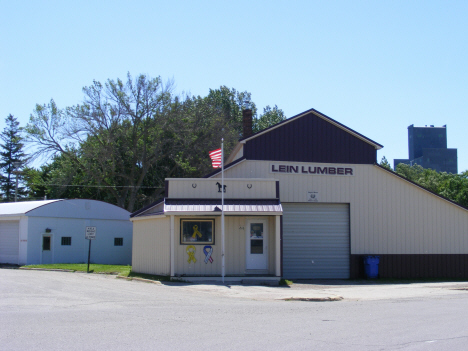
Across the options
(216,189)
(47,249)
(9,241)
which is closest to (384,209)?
(216,189)

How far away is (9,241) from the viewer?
109ft

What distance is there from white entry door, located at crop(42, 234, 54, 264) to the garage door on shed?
16.5 metres

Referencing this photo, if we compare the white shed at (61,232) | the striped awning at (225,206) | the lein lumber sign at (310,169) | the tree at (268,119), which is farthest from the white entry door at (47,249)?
the tree at (268,119)

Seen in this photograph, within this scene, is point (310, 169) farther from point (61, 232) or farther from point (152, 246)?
point (61, 232)

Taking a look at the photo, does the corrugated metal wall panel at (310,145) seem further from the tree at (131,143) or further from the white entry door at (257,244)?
the tree at (131,143)

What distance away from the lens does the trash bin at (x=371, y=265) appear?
79.0 feet

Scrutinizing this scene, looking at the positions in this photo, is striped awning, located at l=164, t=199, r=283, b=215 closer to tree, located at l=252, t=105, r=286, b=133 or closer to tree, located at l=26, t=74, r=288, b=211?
tree, located at l=26, t=74, r=288, b=211

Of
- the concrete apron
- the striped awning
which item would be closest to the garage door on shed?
the striped awning

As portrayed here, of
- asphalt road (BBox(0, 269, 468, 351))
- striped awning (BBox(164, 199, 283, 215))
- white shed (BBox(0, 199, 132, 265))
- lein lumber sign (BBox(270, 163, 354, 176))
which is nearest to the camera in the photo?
asphalt road (BBox(0, 269, 468, 351))

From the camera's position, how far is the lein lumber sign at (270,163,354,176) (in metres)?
24.3

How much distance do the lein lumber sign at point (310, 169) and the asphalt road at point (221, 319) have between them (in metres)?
7.64

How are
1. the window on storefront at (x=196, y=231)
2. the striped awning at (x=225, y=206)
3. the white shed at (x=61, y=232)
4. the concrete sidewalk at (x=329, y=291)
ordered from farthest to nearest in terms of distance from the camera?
the white shed at (x=61, y=232) → the window on storefront at (x=196, y=231) → the striped awning at (x=225, y=206) → the concrete sidewalk at (x=329, y=291)

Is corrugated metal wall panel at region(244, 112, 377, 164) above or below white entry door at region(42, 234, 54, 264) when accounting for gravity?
above

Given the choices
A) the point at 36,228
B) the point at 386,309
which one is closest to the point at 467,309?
the point at 386,309
